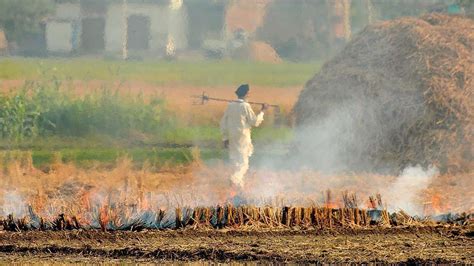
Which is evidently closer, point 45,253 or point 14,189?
point 45,253

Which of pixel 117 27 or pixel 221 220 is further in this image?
pixel 117 27

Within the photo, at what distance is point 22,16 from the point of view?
65.8 feet

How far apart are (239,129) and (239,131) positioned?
0.10 ft

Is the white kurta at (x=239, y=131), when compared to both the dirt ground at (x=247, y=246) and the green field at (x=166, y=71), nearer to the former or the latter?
the green field at (x=166, y=71)

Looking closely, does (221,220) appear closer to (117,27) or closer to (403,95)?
(403,95)

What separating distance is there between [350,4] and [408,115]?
8.50 ft

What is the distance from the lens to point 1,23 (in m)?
20.2

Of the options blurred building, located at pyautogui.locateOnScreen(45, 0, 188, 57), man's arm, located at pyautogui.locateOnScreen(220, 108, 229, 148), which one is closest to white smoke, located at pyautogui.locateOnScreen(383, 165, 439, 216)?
man's arm, located at pyautogui.locateOnScreen(220, 108, 229, 148)

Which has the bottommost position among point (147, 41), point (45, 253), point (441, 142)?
point (45, 253)

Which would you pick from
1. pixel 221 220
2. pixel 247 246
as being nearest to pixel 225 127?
pixel 221 220

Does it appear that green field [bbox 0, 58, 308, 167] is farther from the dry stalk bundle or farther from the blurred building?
the dry stalk bundle

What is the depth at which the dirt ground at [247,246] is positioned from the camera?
492 inches

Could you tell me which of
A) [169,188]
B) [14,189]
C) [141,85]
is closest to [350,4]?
[141,85]

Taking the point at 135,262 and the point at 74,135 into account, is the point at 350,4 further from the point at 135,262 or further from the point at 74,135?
the point at 135,262
